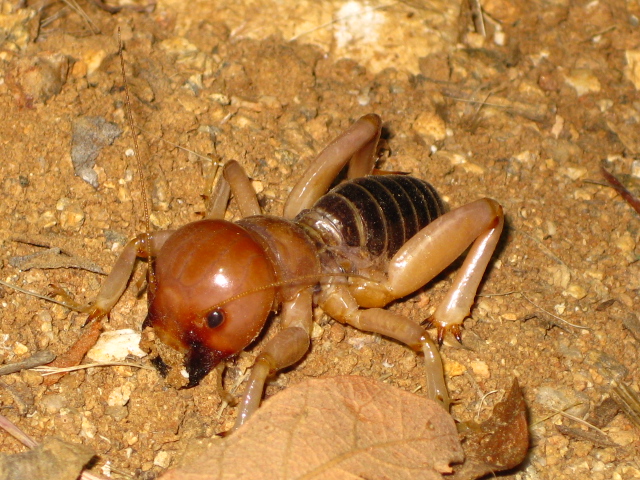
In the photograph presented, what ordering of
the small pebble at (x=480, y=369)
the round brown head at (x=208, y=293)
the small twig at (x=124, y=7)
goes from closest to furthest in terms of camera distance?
the round brown head at (x=208, y=293) → the small pebble at (x=480, y=369) → the small twig at (x=124, y=7)

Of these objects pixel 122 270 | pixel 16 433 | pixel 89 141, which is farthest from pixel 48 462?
pixel 89 141

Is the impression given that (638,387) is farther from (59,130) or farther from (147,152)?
(59,130)

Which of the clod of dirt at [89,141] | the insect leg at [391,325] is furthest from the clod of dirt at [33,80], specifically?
the insect leg at [391,325]

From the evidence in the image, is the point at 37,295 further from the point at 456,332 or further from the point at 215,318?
the point at 456,332

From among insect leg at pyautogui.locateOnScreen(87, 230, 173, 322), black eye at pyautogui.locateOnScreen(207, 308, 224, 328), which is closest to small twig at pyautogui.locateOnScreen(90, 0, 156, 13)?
insect leg at pyautogui.locateOnScreen(87, 230, 173, 322)

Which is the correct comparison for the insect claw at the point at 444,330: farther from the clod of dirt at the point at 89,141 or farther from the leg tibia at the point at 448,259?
the clod of dirt at the point at 89,141

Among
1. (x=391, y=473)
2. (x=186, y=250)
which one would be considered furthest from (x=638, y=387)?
(x=186, y=250)

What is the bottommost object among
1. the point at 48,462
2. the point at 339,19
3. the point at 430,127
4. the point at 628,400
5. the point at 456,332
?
the point at 628,400
